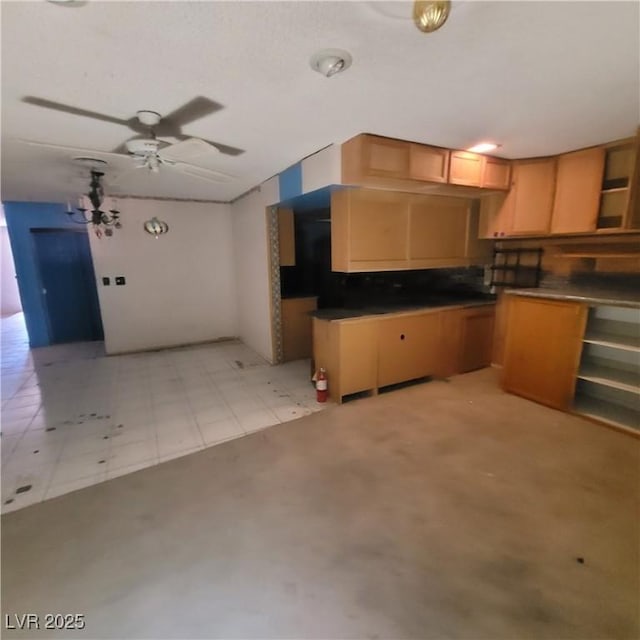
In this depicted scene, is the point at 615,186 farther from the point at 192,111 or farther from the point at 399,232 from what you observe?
the point at 192,111

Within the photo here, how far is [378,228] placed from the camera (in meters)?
3.15

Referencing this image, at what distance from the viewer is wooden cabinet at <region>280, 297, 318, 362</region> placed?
452 centimetres

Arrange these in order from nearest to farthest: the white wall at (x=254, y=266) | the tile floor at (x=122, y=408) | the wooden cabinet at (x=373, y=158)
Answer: the tile floor at (x=122, y=408) < the wooden cabinet at (x=373, y=158) < the white wall at (x=254, y=266)

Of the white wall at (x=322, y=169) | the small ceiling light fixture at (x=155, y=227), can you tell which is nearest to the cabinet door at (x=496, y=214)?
the white wall at (x=322, y=169)

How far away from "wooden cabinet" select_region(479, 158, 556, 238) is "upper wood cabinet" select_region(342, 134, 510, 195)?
1.02 ft

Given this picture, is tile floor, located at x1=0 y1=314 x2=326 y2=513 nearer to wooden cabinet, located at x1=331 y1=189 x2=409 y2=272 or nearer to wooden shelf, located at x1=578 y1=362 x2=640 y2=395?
wooden cabinet, located at x1=331 y1=189 x2=409 y2=272

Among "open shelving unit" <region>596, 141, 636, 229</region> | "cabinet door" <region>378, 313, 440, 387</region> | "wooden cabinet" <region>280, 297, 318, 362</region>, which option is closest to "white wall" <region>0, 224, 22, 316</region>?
"wooden cabinet" <region>280, 297, 318, 362</region>

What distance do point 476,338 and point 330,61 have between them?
351 cm

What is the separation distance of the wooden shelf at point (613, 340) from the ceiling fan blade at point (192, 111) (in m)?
3.36

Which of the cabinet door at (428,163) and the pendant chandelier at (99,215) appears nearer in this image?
the cabinet door at (428,163)

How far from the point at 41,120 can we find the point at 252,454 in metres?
2.64

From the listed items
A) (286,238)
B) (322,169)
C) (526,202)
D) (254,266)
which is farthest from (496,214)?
(254,266)

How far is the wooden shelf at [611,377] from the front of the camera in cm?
268

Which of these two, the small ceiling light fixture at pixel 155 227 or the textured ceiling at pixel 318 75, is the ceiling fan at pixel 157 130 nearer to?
the textured ceiling at pixel 318 75
